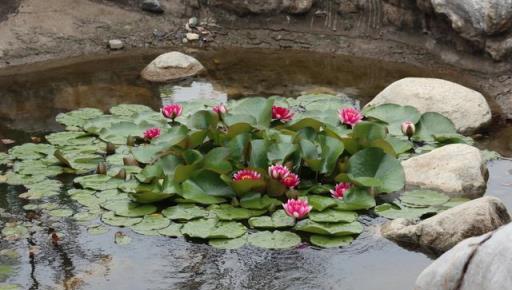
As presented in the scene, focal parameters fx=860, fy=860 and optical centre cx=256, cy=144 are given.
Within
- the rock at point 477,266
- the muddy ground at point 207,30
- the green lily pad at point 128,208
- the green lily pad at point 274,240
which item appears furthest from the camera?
the muddy ground at point 207,30

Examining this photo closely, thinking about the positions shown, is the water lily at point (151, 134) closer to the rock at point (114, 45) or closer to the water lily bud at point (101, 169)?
the water lily bud at point (101, 169)

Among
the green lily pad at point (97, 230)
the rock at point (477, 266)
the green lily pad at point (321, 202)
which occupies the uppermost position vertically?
the rock at point (477, 266)

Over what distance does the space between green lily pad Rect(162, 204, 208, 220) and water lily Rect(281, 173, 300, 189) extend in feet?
1.72

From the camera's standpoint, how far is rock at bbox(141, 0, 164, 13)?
9.48 metres

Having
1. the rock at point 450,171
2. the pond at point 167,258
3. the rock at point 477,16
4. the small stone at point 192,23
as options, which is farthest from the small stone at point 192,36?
the rock at point 450,171

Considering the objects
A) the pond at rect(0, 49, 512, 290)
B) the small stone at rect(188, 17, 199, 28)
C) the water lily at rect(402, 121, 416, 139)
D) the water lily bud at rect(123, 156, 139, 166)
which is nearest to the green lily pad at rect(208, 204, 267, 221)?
the pond at rect(0, 49, 512, 290)

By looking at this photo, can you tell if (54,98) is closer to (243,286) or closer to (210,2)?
(210,2)

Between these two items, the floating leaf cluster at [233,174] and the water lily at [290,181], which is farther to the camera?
the water lily at [290,181]

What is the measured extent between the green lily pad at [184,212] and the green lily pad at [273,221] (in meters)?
0.32

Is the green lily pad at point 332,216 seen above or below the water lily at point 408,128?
below

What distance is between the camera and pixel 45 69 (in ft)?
27.5

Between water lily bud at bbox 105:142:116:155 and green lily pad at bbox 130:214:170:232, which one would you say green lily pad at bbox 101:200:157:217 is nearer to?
green lily pad at bbox 130:214:170:232

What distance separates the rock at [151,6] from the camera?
948cm

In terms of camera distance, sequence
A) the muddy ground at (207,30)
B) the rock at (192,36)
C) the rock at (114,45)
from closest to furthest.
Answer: the muddy ground at (207,30), the rock at (114,45), the rock at (192,36)
